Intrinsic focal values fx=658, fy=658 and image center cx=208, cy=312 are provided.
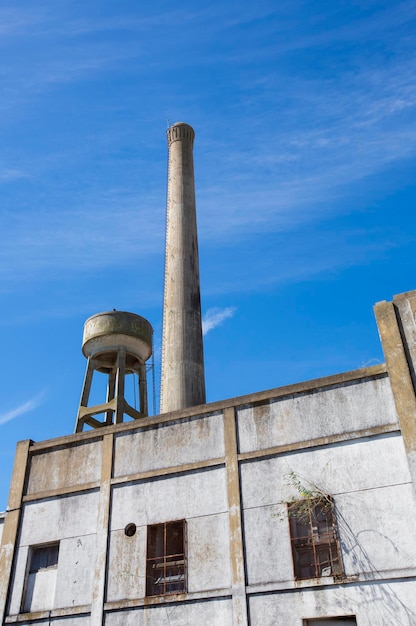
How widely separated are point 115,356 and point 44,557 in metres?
6.74

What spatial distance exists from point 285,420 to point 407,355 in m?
2.61

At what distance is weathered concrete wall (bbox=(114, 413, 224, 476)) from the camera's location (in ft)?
43.4

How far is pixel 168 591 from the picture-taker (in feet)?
40.7

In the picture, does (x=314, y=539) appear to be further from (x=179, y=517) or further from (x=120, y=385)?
(x=120, y=385)

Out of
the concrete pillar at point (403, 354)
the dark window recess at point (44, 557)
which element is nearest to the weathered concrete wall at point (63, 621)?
the dark window recess at point (44, 557)

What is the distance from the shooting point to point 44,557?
1393 cm

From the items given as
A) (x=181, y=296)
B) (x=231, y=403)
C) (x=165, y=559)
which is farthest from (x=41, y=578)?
(x=181, y=296)

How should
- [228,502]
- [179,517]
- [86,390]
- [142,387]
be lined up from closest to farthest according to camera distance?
[228,502] < [179,517] < [86,390] < [142,387]

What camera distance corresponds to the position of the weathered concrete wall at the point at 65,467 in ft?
46.7

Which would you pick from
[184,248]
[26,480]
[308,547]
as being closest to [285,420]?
[308,547]

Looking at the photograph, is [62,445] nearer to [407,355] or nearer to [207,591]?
[207,591]

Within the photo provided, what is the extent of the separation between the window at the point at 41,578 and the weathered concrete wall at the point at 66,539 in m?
0.15

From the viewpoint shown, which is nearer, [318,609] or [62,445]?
[318,609]

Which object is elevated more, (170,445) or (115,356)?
(115,356)
